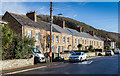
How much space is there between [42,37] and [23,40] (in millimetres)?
15217

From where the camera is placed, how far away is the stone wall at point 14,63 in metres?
13.0

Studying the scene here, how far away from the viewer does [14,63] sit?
14070 mm

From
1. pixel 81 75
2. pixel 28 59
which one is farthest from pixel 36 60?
pixel 81 75

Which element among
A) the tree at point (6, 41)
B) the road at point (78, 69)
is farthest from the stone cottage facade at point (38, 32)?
the road at point (78, 69)

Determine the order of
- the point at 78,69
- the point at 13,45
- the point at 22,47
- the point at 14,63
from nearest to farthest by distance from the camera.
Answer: the point at 78,69, the point at 14,63, the point at 13,45, the point at 22,47

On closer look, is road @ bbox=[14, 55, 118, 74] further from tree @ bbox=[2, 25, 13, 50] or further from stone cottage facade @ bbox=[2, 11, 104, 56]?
stone cottage facade @ bbox=[2, 11, 104, 56]

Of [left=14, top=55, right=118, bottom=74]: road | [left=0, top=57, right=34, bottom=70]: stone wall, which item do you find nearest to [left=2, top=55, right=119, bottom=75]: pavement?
[left=14, top=55, right=118, bottom=74]: road

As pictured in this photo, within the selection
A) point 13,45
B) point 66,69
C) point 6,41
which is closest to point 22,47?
point 13,45

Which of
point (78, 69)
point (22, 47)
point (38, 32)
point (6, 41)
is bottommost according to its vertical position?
point (78, 69)

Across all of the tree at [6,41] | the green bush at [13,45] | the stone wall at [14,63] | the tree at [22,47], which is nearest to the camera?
the stone wall at [14,63]

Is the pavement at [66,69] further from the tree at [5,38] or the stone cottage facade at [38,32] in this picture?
the stone cottage facade at [38,32]

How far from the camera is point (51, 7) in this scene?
63.1ft

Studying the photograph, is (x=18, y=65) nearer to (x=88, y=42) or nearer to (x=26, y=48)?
(x=26, y=48)

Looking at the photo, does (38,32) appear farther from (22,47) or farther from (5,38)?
(5,38)
